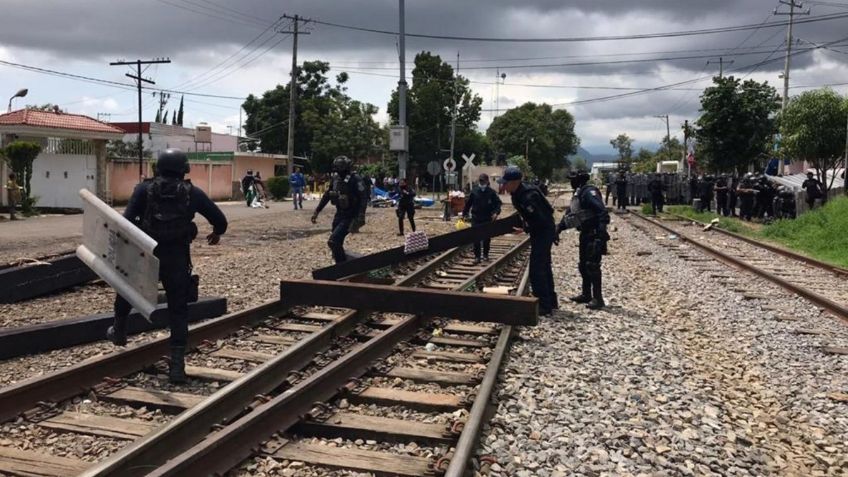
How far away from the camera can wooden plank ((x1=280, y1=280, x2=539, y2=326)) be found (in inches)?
267

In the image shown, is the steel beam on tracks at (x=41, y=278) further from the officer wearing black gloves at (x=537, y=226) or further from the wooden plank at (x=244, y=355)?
the officer wearing black gloves at (x=537, y=226)

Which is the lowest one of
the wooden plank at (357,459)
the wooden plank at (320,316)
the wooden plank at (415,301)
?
the wooden plank at (357,459)

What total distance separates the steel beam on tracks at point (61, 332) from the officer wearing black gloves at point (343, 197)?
10.0ft

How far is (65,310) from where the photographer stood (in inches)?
323

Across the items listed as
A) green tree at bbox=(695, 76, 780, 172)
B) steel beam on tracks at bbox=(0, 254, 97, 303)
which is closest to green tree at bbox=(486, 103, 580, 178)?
green tree at bbox=(695, 76, 780, 172)

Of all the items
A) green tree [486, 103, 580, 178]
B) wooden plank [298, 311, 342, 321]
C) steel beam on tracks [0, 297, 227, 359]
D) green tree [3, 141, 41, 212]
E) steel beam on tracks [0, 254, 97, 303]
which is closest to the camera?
steel beam on tracks [0, 297, 227, 359]

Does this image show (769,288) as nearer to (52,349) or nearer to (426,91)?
(52,349)

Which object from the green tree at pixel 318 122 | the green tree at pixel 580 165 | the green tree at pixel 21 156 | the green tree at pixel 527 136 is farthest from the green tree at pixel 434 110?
the green tree at pixel 21 156

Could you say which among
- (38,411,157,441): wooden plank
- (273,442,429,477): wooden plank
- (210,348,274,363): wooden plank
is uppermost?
(210,348,274,363): wooden plank

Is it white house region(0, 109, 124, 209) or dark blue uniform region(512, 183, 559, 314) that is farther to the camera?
white house region(0, 109, 124, 209)

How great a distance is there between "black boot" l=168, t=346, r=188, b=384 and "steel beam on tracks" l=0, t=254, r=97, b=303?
180 inches

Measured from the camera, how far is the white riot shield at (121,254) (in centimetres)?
511

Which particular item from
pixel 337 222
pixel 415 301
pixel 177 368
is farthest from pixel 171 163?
pixel 337 222

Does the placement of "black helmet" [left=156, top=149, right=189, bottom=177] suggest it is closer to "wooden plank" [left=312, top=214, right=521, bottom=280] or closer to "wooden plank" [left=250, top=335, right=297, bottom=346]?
"wooden plank" [left=250, top=335, right=297, bottom=346]
